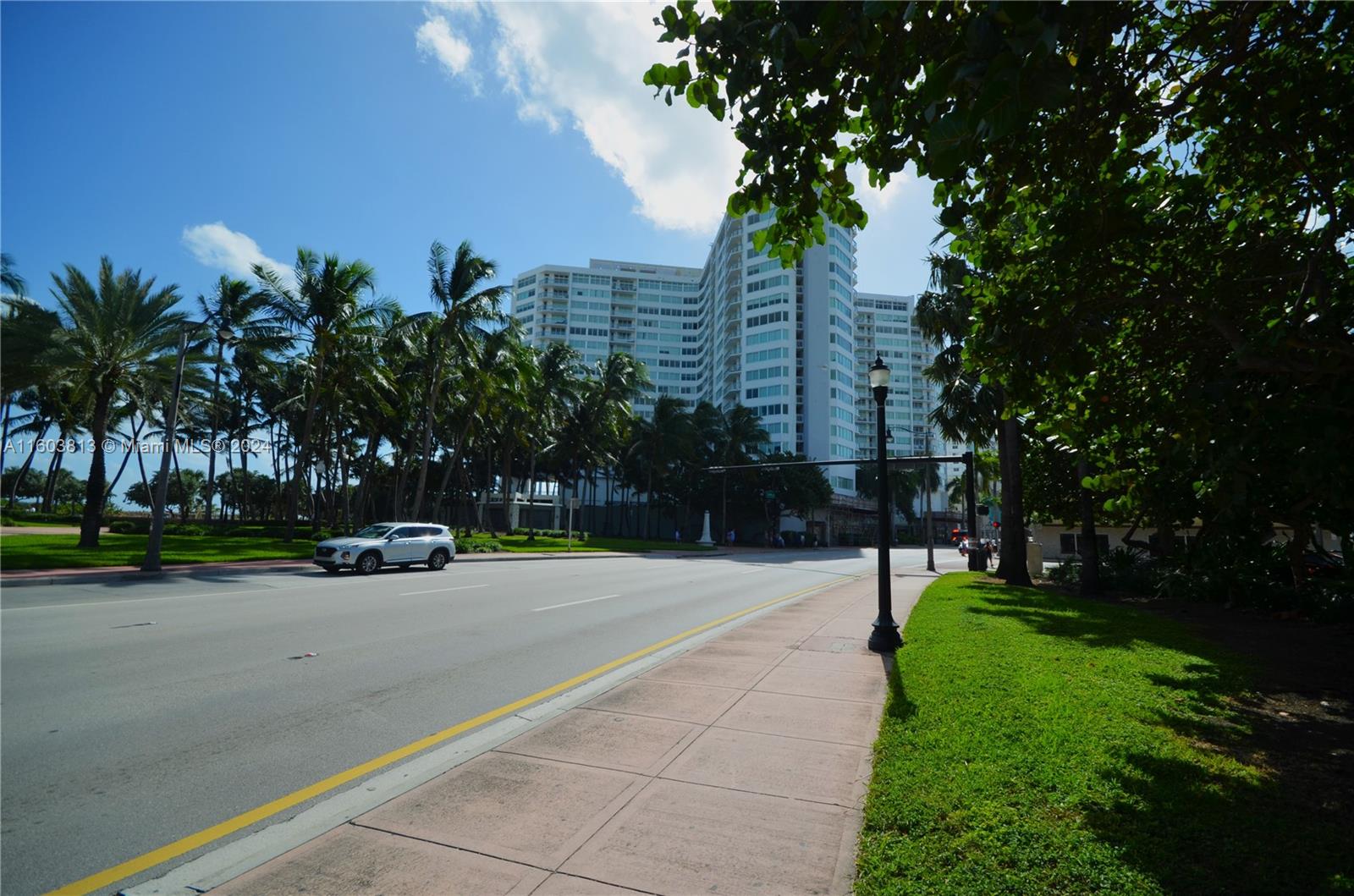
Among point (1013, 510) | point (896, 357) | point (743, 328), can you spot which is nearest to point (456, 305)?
point (1013, 510)

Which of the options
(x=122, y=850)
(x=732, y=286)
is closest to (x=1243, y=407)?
(x=122, y=850)

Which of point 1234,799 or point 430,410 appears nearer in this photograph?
point 1234,799

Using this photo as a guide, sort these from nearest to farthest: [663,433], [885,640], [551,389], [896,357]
A: 1. [885,640]
2. [551,389]
3. [663,433]
4. [896,357]

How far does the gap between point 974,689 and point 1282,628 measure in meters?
10.8

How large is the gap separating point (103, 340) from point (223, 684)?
2497 centimetres

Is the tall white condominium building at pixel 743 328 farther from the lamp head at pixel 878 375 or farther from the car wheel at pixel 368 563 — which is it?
the lamp head at pixel 878 375

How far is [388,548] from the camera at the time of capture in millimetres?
21812

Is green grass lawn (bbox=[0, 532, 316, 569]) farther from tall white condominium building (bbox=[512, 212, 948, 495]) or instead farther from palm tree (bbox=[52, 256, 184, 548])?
tall white condominium building (bbox=[512, 212, 948, 495])

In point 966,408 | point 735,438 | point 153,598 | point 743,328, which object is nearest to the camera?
point 153,598

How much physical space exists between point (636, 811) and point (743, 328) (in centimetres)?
9037

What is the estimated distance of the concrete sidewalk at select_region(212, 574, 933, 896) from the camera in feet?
10.9

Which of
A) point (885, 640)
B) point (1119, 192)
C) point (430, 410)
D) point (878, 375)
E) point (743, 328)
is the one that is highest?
point (743, 328)

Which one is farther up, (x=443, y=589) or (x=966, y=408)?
(x=966, y=408)

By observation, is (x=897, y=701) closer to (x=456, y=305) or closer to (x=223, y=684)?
(x=223, y=684)
